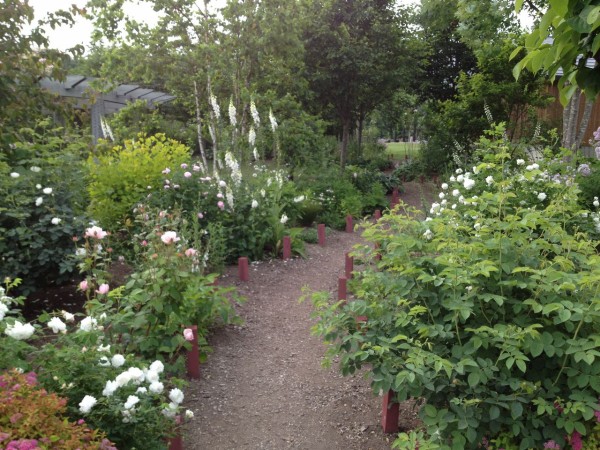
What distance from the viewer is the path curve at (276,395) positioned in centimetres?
313

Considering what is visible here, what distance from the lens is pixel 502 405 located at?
2.35m

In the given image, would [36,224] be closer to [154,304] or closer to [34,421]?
[154,304]

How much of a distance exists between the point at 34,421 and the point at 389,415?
1.94 metres

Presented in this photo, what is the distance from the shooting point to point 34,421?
5.80 feet

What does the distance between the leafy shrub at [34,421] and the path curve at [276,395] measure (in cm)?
129

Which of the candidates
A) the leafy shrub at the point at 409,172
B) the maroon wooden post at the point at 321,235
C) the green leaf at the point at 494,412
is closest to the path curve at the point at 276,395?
the green leaf at the point at 494,412

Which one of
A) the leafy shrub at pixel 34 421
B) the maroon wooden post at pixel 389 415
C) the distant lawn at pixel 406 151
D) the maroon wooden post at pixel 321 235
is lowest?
the distant lawn at pixel 406 151

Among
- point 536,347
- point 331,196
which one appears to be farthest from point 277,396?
point 331,196

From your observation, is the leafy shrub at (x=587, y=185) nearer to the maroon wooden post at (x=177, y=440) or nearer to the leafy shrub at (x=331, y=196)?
the leafy shrub at (x=331, y=196)

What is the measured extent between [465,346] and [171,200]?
440 centimetres

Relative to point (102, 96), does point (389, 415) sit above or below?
below

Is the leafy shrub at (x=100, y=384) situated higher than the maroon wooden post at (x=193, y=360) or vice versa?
the leafy shrub at (x=100, y=384)

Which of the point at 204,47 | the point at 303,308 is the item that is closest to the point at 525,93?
the point at 204,47

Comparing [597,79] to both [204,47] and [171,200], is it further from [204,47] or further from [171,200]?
[204,47]
